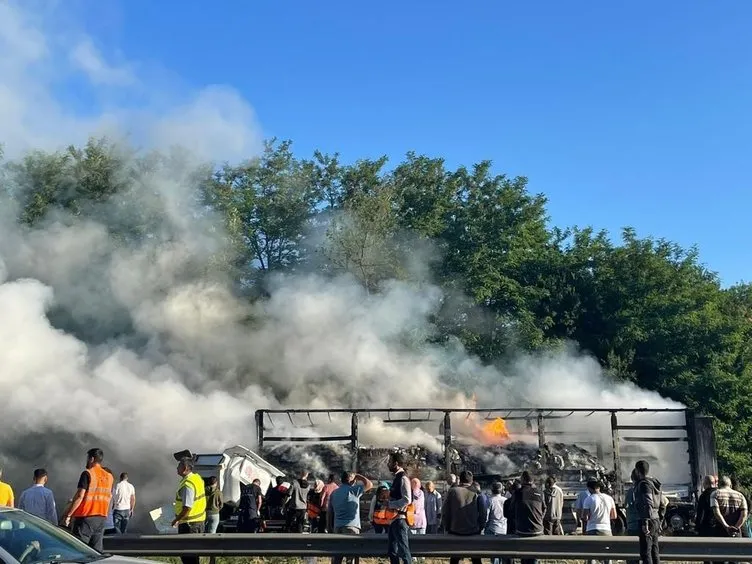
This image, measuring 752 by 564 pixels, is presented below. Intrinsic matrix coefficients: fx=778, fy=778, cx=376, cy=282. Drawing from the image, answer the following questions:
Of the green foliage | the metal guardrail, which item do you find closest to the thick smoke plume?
the green foliage

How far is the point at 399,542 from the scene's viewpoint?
8.31m

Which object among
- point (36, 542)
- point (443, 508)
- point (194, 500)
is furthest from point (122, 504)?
point (36, 542)

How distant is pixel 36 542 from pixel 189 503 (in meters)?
3.28

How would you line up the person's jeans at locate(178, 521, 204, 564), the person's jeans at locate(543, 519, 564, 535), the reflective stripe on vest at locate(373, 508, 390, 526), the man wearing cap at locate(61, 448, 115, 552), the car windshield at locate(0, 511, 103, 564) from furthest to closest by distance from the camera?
the person's jeans at locate(543, 519, 564, 535), the reflective stripe on vest at locate(373, 508, 390, 526), the person's jeans at locate(178, 521, 204, 564), the man wearing cap at locate(61, 448, 115, 552), the car windshield at locate(0, 511, 103, 564)

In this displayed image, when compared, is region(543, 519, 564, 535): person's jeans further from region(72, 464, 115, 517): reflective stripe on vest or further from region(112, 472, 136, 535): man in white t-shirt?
region(112, 472, 136, 535): man in white t-shirt

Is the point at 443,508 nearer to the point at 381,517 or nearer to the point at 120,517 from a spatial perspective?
the point at 381,517

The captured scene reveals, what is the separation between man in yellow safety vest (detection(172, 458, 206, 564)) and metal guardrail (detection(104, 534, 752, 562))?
0.28m

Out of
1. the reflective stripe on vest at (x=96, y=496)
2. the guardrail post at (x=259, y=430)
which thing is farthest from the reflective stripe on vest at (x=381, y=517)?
the guardrail post at (x=259, y=430)

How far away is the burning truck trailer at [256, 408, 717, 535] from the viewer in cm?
1703

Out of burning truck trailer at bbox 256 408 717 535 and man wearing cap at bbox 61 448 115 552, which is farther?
burning truck trailer at bbox 256 408 717 535

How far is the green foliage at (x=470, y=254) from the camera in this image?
25844 millimetres

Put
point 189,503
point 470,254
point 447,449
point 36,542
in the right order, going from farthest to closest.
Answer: point 470,254
point 447,449
point 189,503
point 36,542

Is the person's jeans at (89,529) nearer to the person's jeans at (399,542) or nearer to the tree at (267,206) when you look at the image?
the person's jeans at (399,542)

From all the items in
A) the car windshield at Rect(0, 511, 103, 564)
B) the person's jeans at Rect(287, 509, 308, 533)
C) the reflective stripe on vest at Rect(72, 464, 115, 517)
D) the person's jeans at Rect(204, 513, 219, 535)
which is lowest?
the person's jeans at Rect(287, 509, 308, 533)
